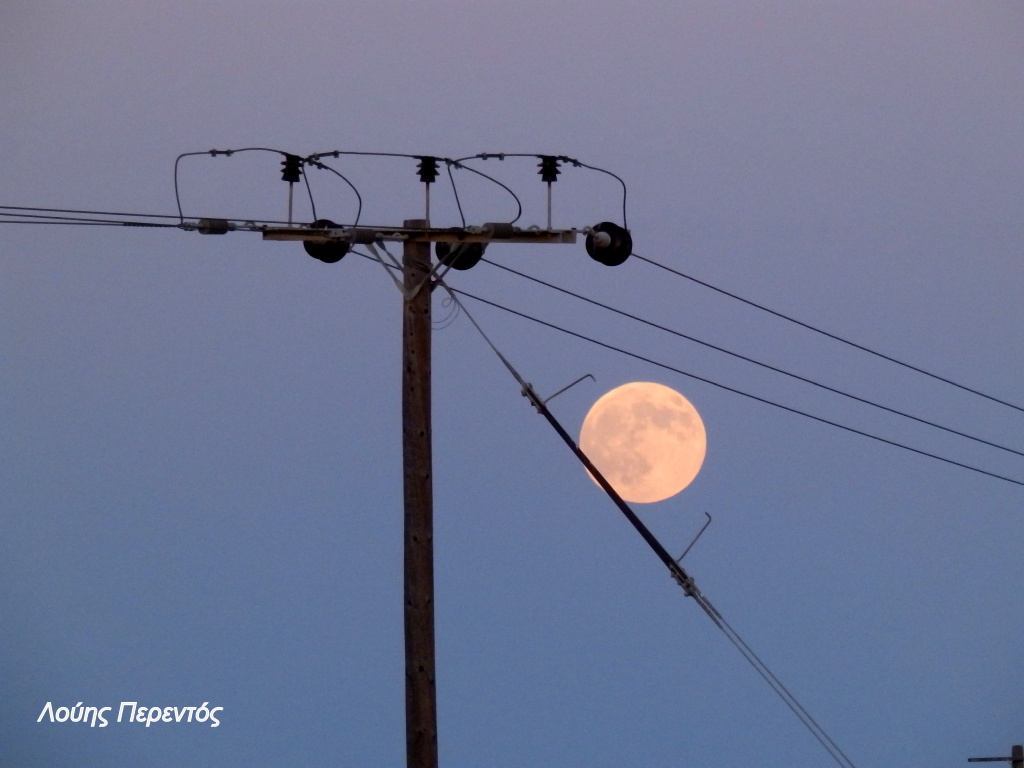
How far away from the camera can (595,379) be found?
10766 mm

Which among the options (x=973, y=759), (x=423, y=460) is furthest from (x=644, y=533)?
(x=973, y=759)

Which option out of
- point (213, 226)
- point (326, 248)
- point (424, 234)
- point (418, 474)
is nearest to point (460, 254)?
point (424, 234)

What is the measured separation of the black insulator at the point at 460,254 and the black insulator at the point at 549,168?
0.85 m

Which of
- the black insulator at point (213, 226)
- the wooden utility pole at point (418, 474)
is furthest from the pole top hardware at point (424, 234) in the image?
the black insulator at point (213, 226)

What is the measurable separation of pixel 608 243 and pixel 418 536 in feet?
9.76

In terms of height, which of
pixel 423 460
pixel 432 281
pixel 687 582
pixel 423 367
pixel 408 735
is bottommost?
pixel 408 735

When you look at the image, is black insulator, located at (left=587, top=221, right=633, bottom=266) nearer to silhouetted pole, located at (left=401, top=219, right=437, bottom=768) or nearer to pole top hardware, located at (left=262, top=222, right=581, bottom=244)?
pole top hardware, located at (left=262, top=222, right=581, bottom=244)

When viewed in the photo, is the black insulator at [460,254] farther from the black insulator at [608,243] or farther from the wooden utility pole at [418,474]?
the black insulator at [608,243]

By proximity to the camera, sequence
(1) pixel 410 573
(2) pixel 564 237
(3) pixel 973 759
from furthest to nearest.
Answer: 1. (3) pixel 973 759
2. (2) pixel 564 237
3. (1) pixel 410 573

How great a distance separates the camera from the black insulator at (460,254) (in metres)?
10.6

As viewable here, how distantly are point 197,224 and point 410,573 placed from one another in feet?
11.6

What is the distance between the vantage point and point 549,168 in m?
11.5

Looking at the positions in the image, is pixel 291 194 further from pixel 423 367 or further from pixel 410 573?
pixel 410 573

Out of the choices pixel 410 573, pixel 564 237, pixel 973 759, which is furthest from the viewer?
pixel 973 759
